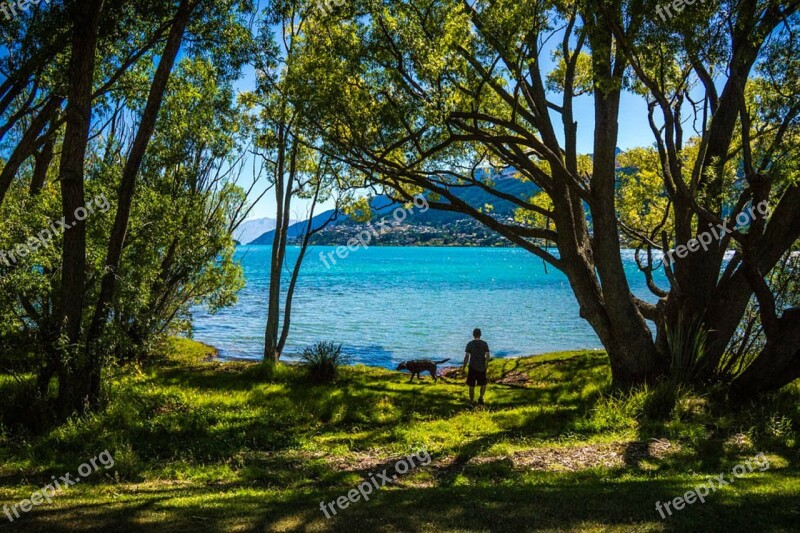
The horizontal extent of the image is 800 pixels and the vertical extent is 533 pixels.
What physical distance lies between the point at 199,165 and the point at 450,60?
1239 cm

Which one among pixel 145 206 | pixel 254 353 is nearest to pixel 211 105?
pixel 145 206

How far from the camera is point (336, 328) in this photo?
4172 centimetres

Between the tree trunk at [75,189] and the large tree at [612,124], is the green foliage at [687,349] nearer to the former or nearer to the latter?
the large tree at [612,124]

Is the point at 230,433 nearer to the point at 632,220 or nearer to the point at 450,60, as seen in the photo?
the point at 450,60

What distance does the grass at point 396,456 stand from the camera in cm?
662
